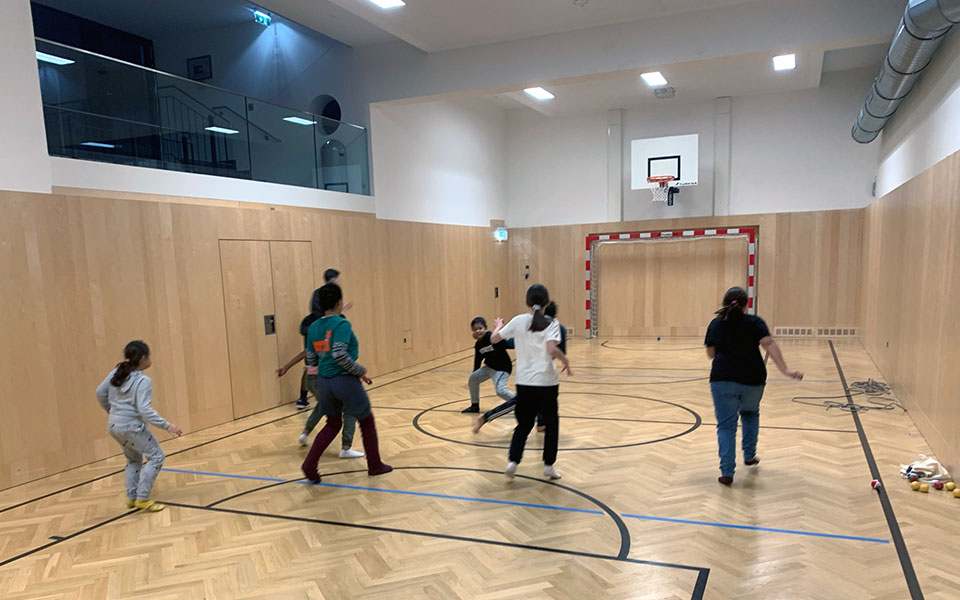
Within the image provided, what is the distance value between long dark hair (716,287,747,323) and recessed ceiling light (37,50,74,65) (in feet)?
21.5

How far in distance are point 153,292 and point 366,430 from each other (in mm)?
3187

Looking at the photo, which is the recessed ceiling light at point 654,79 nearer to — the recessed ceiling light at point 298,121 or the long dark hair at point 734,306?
the recessed ceiling light at point 298,121

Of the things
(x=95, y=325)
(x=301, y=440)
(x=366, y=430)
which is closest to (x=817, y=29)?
(x=366, y=430)

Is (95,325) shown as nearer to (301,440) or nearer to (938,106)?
(301,440)

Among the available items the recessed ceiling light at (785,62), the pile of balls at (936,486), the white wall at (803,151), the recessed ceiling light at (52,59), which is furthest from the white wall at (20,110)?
the white wall at (803,151)

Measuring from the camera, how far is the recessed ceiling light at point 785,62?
394 inches

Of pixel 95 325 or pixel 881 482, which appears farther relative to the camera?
pixel 95 325

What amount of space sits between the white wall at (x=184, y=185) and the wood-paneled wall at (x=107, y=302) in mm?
145

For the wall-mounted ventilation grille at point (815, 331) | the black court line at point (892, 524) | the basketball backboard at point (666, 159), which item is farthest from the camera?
the basketball backboard at point (666, 159)

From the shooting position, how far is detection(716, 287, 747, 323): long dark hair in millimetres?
4527

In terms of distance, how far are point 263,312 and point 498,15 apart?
16.4 ft

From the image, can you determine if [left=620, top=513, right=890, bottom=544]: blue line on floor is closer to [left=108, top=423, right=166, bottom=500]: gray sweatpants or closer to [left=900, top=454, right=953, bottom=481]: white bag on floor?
[left=900, top=454, right=953, bottom=481]: white bag on floor

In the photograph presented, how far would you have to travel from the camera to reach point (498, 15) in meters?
7.70

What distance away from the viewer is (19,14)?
532 centimetres
